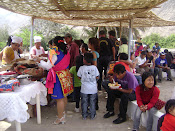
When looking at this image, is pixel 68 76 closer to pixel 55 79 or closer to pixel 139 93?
pixel 55 79

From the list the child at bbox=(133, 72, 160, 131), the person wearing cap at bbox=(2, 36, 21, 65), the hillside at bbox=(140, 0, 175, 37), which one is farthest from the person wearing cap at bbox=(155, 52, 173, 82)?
the hillside at bbox=(140, 0, 175, 37)

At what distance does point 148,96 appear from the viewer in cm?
291

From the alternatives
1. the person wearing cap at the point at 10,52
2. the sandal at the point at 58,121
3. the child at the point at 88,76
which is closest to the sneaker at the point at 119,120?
the child at the point at 88,76

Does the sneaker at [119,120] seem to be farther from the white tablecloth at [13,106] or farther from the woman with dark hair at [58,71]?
the white tablecloth at [13,106]

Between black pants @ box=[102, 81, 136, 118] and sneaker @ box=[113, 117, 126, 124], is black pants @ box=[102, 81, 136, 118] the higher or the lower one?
the higher one

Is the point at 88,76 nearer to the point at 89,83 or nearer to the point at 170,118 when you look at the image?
the point at 89,83

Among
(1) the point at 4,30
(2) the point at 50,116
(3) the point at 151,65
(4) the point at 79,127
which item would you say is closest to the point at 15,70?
(2) the point at 50,116

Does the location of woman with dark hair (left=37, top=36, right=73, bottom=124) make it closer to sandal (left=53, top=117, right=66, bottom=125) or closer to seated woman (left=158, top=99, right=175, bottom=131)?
sandal (left=53, top=117, right=66, bottom=125)

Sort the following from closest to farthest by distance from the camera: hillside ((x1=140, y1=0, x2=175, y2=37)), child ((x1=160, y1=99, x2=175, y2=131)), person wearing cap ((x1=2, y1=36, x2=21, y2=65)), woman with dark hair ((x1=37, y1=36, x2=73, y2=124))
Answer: child ((x1=160, y1=99, x2=175, y2=131)) < woman with dark hair ((x1=37, y1=36, x2=73, y2=124)) < person wearing cap ((x1=2, y1=36, x2=21, y2=65)) < hillside ((x1=140, y1=0, x2=175, y2=37))

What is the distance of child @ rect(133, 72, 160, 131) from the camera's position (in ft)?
9.13

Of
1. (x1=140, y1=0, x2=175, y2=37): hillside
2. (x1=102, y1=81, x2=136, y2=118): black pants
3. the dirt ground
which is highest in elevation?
(x1=140, y1=0, x2=175, y2=37): hillside

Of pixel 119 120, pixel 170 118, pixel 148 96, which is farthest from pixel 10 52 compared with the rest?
pixel 170 118

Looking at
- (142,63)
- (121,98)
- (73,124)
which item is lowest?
(73,124)

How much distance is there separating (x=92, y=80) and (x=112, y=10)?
2.37 meters
